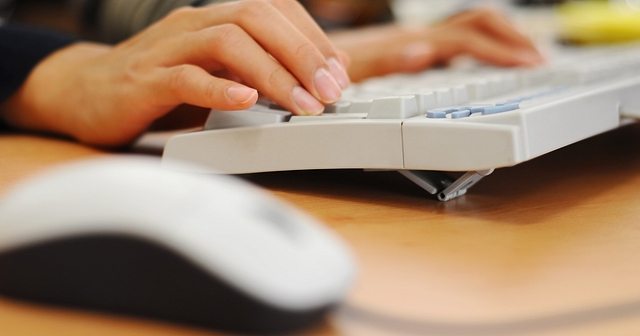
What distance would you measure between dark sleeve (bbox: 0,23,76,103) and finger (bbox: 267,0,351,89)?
27 centimetres

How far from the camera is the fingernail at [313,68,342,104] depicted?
0.46 m

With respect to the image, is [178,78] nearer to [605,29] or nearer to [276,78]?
[276,78]

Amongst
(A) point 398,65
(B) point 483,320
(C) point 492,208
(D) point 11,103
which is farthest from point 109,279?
(A) point 398,65

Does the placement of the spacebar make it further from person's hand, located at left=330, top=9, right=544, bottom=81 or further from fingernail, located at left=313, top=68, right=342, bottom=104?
person's hand, located at left=330, top=9, right=544, bottom=81

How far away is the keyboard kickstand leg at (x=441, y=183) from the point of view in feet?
1.34

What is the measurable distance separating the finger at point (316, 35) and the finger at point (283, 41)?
0.08ft

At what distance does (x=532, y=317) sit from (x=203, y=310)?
0.12 m

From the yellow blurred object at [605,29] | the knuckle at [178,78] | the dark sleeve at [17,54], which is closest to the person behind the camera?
the knuckle at [178,78]

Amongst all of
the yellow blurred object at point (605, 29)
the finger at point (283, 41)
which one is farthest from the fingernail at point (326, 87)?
the yellow blurred object at point (605, 29)

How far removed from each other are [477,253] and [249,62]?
0.24m

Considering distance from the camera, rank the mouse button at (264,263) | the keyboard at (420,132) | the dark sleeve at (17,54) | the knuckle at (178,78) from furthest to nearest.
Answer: the dark sleeve at (17,54) < the knuckle at (178,78) < the keyboard at (420,132) < the mouse button at (264,263)

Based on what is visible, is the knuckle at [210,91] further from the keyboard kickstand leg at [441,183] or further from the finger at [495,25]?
the finger at [495,25]

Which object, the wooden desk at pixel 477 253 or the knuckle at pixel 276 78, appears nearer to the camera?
the wooden desk at pixel 477 253

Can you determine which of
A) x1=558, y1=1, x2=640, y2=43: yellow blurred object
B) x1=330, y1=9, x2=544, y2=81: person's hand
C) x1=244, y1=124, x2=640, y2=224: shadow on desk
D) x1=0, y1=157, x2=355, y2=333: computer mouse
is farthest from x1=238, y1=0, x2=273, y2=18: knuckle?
x1=558, y1=1, x2=640, y2=43: yellow blurred object
